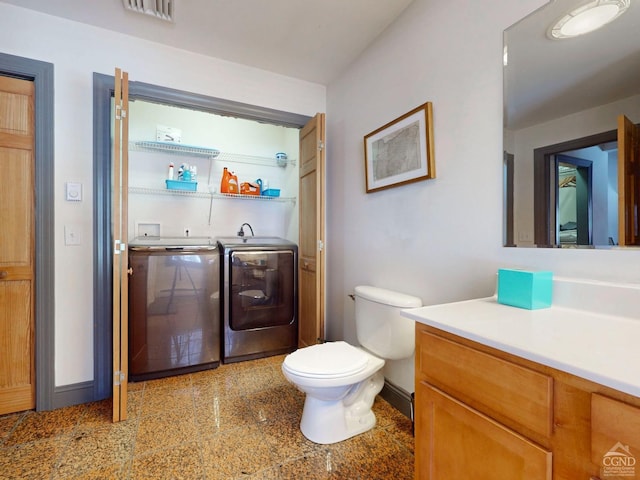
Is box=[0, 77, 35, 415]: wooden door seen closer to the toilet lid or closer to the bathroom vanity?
the toilet lid

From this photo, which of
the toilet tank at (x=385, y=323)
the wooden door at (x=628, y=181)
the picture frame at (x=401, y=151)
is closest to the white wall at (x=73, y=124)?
the picture frame at (x=401, y=151)

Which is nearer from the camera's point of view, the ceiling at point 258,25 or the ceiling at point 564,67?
the ceiling at point 564,67

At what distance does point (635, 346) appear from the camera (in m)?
0.71

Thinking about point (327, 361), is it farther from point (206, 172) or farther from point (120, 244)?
point (206, 172)

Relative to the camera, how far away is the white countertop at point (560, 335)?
0.59 metres

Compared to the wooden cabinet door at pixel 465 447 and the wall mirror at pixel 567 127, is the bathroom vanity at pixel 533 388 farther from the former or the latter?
the wall mirror at pixel 567 127

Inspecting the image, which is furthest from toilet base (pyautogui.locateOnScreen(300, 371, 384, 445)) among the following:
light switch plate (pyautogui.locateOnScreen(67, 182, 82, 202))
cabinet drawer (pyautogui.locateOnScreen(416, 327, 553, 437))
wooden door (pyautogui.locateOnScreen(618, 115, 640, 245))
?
light switch plate (pyautogui.locateOnScreen(67, 182, 82, 202))

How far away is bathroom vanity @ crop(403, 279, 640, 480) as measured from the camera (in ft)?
1.89

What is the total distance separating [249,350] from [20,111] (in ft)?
7.48

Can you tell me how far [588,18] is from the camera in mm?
1038

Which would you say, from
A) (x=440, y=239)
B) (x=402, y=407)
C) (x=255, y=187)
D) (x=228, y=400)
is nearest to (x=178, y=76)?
(x=255, y=187)

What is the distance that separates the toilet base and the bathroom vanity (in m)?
0.63

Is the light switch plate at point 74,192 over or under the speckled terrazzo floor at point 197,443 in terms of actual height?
over

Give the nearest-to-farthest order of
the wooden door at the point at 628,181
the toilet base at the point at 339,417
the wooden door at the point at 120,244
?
the wooden door at the point at 628,181
the toilet base at the point at 339,417
the wooden door at the point at 120,244
